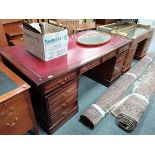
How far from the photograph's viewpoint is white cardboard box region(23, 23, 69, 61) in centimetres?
103

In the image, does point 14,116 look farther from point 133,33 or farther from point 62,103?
point 133,33

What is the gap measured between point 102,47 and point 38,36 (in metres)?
0.78

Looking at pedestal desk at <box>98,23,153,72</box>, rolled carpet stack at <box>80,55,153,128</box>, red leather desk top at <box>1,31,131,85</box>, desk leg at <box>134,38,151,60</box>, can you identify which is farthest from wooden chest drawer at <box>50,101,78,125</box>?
desk leg at <box>134,38,151,60</box>

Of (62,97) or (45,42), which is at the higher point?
(45,42)

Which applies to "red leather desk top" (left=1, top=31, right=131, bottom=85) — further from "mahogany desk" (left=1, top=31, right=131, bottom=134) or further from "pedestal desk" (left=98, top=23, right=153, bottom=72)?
"pedestal desk" (left=98, top=23, right=153, bottom=72)

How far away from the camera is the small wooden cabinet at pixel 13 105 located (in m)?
0.91

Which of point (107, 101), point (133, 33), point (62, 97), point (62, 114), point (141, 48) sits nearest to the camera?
point (62, 97)

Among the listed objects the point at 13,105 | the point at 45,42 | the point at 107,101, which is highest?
the point at 45,42

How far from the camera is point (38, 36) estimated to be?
1024 mm

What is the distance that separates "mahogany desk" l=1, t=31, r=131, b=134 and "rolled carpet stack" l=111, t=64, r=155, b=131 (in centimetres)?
50

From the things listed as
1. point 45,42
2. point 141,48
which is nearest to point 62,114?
point 45,42

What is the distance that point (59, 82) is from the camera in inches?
43.2

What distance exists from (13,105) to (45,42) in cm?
51

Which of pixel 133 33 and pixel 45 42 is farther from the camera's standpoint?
pixel 133 33
